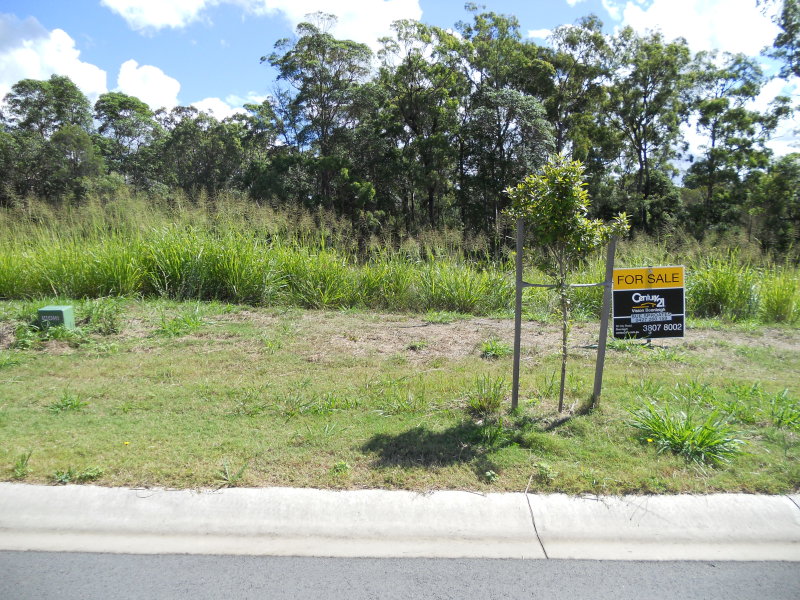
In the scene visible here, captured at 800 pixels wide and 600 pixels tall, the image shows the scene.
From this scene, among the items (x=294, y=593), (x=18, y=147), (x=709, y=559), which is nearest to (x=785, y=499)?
(x=709, y=559)

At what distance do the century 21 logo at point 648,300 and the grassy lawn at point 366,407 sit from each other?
1.97ft

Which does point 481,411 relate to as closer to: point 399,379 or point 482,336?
point 399,379

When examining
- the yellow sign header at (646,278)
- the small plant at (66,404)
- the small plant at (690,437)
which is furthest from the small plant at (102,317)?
the yellow sign header at (646,278)

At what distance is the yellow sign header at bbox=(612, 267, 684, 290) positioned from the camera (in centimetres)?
738

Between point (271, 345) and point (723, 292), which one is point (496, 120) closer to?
point (723, 292)

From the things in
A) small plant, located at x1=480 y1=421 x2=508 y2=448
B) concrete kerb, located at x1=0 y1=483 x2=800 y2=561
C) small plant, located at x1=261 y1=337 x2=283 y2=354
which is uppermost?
small plant, located at x1=261 y1=337 x2=283 y2=354

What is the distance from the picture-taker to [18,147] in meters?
28.6

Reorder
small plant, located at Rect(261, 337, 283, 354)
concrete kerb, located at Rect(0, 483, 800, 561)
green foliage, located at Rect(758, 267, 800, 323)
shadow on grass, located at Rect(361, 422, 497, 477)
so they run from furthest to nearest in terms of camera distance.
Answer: green foliage, located at Rect(758, 267, 800, 323), small plant, located at Rect(261, 337, 283, 354), shadow on grass, located at Rect(361, 422, 497, 477), concrete kerb, located at Rect(0, 483, 800, 561)

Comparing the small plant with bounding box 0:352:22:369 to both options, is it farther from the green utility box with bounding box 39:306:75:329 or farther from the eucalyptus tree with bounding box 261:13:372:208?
the eucalyptus tree with bounding box 261:13:372:208

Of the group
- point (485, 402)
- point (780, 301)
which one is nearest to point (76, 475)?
point (485, 402)

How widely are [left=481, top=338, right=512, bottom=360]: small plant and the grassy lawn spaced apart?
34 mm

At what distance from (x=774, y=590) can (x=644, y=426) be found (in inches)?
70.1

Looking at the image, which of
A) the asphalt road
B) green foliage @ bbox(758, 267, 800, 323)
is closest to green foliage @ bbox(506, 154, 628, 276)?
the asphalt road

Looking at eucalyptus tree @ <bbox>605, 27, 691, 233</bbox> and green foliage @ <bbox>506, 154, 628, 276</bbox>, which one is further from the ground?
eucalyptus tree @ <bbox>605, 27, 691, 233</bbox>
